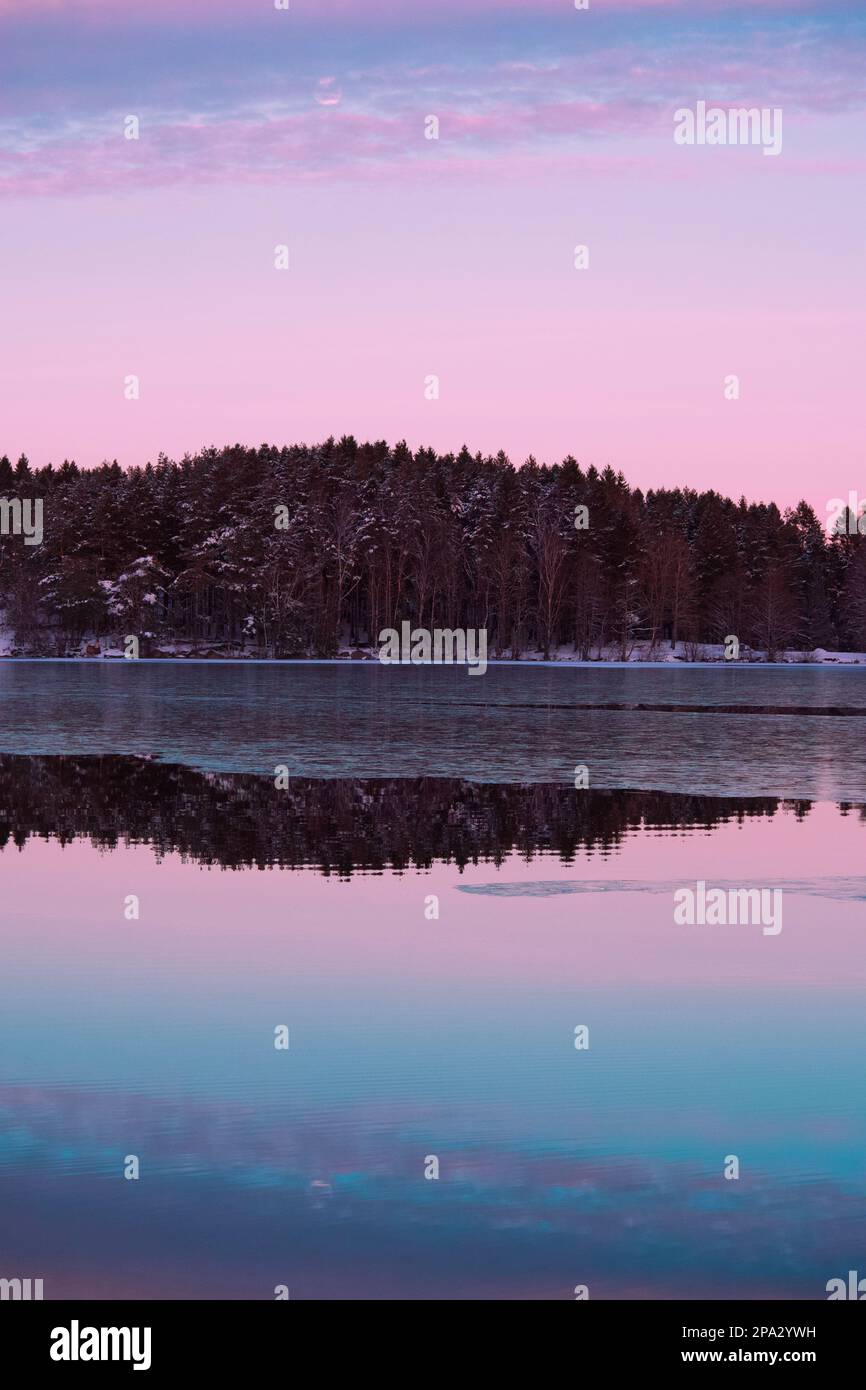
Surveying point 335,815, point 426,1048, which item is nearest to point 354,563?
point 335,815

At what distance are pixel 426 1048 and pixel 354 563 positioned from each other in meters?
149

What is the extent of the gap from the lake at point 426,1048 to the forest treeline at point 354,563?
12733cm

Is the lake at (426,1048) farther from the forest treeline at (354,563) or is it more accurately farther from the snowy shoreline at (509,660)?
the forest treeline at (354,563)

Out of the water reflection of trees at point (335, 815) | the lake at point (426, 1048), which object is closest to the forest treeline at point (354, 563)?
the water reflection of trees at point (335, 815)

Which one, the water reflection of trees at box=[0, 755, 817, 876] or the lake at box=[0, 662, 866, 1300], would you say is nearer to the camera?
the lake at box=[0, 662, 866, 1300]

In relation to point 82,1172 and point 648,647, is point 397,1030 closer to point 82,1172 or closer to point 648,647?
point 82,1172

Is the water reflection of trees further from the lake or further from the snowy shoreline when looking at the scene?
the snowy shoreline

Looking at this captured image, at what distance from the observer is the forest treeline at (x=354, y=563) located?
511ft

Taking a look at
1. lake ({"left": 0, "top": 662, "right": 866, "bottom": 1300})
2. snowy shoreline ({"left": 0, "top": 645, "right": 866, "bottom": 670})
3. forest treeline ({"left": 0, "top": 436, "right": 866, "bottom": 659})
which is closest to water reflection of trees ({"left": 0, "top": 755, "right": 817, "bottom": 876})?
lake ({"left": 0, "top": 662, "right": 866, "bottom": 1300})

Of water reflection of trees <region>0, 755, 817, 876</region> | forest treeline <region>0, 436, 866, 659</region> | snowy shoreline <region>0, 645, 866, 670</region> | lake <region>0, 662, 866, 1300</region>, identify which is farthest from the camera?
forest treeline <region>0, 436, 866, 659</region>

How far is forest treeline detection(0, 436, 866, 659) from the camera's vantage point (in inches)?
6132

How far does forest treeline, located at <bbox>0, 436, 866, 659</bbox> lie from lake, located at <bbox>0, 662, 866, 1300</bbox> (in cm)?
12733

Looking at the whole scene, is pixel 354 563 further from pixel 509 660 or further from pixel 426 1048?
pixel 426 1048

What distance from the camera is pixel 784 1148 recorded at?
32.9 ft
